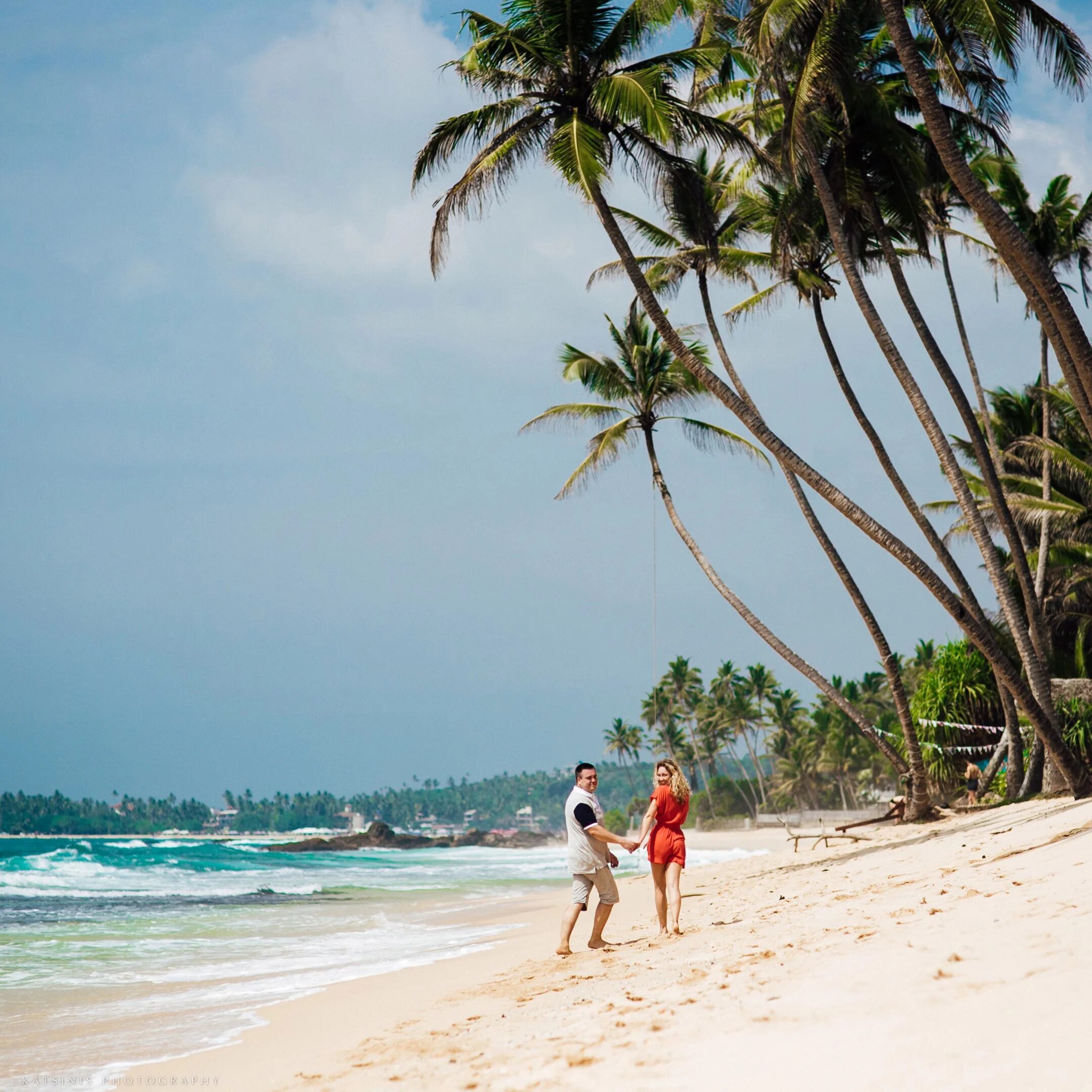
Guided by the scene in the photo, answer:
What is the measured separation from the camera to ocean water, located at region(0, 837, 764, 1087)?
21.6 ft

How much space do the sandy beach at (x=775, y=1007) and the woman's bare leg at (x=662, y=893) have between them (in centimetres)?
29

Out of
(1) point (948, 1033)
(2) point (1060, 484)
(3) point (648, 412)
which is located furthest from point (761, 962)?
(2) point (1060, 484)

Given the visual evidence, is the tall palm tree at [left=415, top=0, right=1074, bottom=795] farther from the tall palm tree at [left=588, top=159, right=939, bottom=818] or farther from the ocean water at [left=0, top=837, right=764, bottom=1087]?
the ocean water at [left=0, top=837, right=764, bottom=1087]

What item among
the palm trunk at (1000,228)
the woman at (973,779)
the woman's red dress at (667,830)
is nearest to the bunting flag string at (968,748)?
the woman at (973,779)

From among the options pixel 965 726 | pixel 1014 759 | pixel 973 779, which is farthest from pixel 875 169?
pixel 965 726

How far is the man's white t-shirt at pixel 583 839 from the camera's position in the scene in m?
7.35

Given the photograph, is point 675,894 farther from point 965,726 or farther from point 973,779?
point 965,726

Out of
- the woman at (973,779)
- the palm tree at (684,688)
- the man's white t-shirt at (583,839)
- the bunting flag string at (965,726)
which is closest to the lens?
the man's white t-shirt at (583,839)

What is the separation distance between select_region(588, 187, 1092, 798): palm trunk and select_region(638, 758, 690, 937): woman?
16.8 ft

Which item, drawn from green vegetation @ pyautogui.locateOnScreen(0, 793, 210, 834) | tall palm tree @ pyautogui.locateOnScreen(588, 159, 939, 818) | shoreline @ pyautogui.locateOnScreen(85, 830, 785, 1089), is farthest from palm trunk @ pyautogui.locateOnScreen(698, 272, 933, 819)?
green vegetation @ pyautogui.locateOnScreen(0, 793, 210, 834)

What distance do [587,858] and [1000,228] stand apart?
6.96 metres

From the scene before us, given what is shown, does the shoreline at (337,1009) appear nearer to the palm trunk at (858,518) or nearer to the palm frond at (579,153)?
the palm trunk at (858,518)

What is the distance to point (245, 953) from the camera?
450 inches

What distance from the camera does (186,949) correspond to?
12273mm
